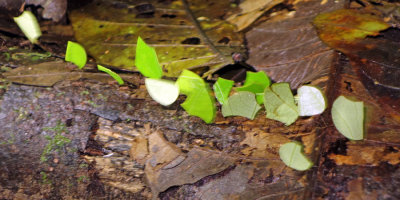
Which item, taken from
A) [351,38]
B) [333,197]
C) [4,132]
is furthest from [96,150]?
[351,38]

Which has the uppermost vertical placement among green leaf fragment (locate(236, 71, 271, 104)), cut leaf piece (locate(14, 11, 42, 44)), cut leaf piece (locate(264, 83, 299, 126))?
cut leaf piece (locate(14, 11, 42, 44))

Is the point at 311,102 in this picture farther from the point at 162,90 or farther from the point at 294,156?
the point at 162,90

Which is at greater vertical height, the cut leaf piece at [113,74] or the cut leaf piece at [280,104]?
the cut leaf piece at [113,74]

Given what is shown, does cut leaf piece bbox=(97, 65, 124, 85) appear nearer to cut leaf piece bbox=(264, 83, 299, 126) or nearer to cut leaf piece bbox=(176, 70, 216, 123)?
cut leaf piece bbox=(176, 70, 216, 123)

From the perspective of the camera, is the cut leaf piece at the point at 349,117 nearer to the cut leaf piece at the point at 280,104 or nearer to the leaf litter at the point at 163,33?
the cut leaf piece at the point at 280,104

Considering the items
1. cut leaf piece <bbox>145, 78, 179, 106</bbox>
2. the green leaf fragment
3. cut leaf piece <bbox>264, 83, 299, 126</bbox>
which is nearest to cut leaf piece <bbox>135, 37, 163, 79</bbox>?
cut leaf piece <bbox>145, 78, 179, 106</bbox>

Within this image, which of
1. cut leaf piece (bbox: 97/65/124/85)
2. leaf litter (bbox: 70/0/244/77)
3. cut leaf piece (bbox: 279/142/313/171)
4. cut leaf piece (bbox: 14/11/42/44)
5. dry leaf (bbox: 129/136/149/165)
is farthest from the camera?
cut leaf piece (bbox: 14/11/42/44)

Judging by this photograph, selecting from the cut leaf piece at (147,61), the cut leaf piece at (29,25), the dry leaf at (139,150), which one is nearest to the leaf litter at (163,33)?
the cut leaf piece at (147,61)
